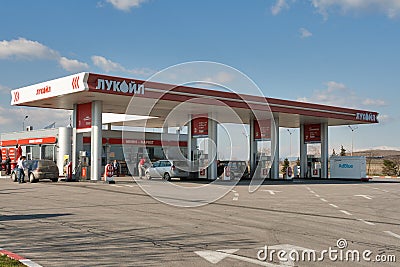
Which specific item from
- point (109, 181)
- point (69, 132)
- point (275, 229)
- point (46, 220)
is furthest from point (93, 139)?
point (275, 229)

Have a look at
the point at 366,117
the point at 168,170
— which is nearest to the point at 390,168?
the point at 366,117

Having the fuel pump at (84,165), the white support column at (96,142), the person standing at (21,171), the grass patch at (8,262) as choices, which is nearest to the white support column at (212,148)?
the white support column at (96,142)

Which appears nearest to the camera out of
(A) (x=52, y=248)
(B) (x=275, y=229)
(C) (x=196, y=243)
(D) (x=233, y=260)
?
(D) (x=233, y=260)

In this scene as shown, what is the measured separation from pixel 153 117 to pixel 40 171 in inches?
511

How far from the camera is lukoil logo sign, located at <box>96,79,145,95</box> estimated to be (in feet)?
86.7

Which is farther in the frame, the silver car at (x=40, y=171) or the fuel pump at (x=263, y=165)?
the fuel pump at (x=263, y=165)

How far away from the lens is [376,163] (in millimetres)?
90938

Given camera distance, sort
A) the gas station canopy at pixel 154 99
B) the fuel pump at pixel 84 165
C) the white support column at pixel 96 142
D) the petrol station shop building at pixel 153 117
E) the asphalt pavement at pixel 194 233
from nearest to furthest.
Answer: the asphalt pavement at pixel 194 233, the gas station canopy at pixel 154 99, the petrol station shop building at pixel 153 117, the white support column at pixel 96 142, the fuel pump at pixel 84 165

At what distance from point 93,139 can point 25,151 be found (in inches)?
892

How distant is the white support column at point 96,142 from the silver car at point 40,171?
246 centimetres

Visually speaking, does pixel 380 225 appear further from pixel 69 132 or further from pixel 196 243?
pixel 69 132

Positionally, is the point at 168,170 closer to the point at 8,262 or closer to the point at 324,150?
the point at 324,150

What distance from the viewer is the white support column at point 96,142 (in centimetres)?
2967

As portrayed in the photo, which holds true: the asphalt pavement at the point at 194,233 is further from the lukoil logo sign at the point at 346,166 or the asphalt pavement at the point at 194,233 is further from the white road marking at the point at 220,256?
the lukoil logo sign at the point at 346,166
